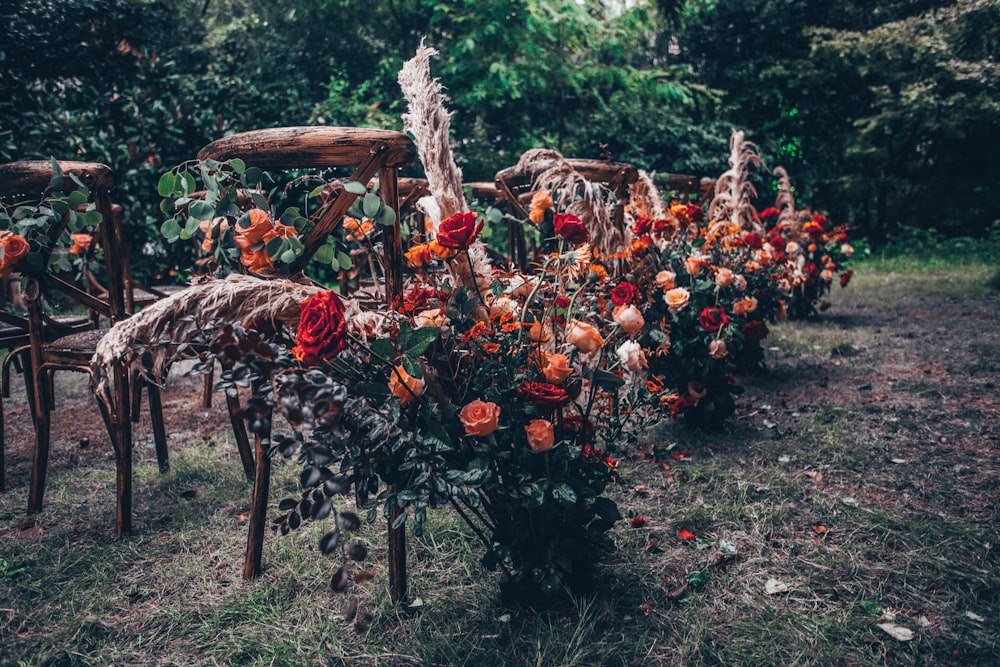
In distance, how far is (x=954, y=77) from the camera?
7988mm

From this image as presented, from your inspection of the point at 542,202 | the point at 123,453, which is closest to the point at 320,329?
the point at 542,202

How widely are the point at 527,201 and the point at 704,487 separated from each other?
5.59ft

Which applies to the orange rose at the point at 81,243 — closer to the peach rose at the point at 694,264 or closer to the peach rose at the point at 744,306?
the peach rose at the point at 694,264

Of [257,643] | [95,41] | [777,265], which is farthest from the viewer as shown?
[95,41]

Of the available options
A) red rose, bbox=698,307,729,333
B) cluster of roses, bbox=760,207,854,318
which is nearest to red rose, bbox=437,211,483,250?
red rose, bbox=698,307,729,333

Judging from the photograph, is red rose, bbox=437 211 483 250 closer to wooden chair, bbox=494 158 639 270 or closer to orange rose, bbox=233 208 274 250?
orange rose, bbox=233 208 274 250

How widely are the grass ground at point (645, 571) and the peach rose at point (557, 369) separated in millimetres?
580

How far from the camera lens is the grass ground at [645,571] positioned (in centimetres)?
140

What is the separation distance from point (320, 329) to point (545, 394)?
0.48 meters

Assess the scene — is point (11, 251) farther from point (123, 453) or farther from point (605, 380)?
point (605, 380)

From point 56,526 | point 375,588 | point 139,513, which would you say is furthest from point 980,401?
point 56,526

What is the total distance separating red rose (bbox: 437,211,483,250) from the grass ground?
888 millimetres

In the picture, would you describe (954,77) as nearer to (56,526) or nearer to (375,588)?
(375,588)

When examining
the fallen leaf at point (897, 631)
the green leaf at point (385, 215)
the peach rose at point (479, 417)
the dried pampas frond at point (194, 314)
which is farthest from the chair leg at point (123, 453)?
the fallen leaf at point (897, 631)
